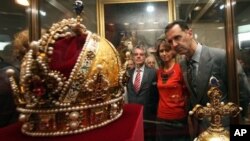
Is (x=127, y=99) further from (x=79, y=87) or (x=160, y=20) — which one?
(x=79, y=87)

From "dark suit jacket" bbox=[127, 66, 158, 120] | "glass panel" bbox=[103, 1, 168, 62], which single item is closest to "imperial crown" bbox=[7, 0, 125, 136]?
"dark suit jacket" bbox=[127, 66, 158, 120]

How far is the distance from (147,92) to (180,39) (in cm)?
33

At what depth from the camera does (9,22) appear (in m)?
1.16

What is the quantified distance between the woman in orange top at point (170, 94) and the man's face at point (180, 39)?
0.18 feet

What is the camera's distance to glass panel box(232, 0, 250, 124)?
1259 millimetres

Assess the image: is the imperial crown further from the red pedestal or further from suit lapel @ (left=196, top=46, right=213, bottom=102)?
suit lapel @ (left=196, top=46, right=213, bottom=102)

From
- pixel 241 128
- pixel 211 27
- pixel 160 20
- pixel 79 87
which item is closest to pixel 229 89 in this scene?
pixel 211 27

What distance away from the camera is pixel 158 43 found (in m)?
1.28

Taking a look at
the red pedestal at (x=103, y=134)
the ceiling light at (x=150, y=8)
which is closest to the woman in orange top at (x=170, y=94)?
the ceiling light at (x=150, y=8)

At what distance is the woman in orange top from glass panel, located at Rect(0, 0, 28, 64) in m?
0.70

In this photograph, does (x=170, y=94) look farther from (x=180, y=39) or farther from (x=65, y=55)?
(x=65, y=55)

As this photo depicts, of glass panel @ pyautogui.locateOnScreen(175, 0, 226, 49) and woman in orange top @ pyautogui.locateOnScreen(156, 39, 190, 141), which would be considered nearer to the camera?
woman in orange top @ pyautogui.locateOnScreen(156, 39, 190, 141)

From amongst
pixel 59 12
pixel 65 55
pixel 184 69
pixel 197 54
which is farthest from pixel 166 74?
pixel 65 55

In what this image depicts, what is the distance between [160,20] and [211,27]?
0.28 metres
